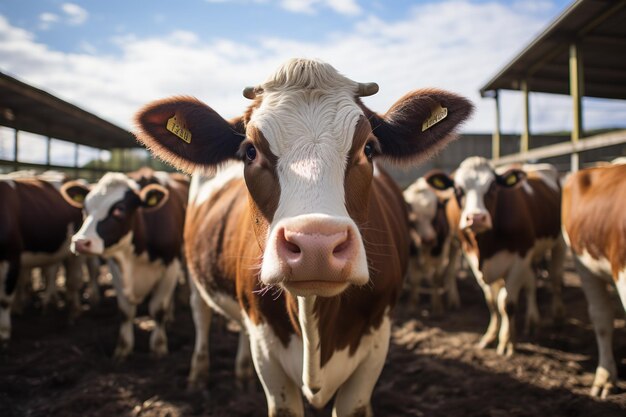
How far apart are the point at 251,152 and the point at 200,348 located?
2841mm

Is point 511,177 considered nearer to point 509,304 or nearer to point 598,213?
point 598,213

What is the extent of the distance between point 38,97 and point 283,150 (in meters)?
8.20

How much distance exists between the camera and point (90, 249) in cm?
406

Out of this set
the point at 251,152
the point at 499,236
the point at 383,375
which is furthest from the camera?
the point at 499,236

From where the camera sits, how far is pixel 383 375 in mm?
4016

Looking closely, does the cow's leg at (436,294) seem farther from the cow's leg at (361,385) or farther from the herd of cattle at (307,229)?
the cow's leg at (361,385)

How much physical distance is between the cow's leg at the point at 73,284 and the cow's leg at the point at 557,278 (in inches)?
254

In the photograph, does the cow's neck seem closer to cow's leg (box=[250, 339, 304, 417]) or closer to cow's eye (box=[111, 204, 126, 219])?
cow's leg (box=[250, 339, 304, 417])

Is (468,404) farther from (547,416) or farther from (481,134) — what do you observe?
(481,134)

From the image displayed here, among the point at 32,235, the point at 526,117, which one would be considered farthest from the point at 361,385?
the point at 526,117

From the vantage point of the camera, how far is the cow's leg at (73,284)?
595 cm

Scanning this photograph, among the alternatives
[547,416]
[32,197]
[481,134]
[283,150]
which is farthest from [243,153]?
[481,134]

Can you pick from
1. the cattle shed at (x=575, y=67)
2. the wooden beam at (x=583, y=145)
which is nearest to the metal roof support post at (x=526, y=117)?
A: the cattle shed at (x=575, y=67)

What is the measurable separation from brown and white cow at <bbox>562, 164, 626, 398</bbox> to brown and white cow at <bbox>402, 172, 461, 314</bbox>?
8.13 feet
